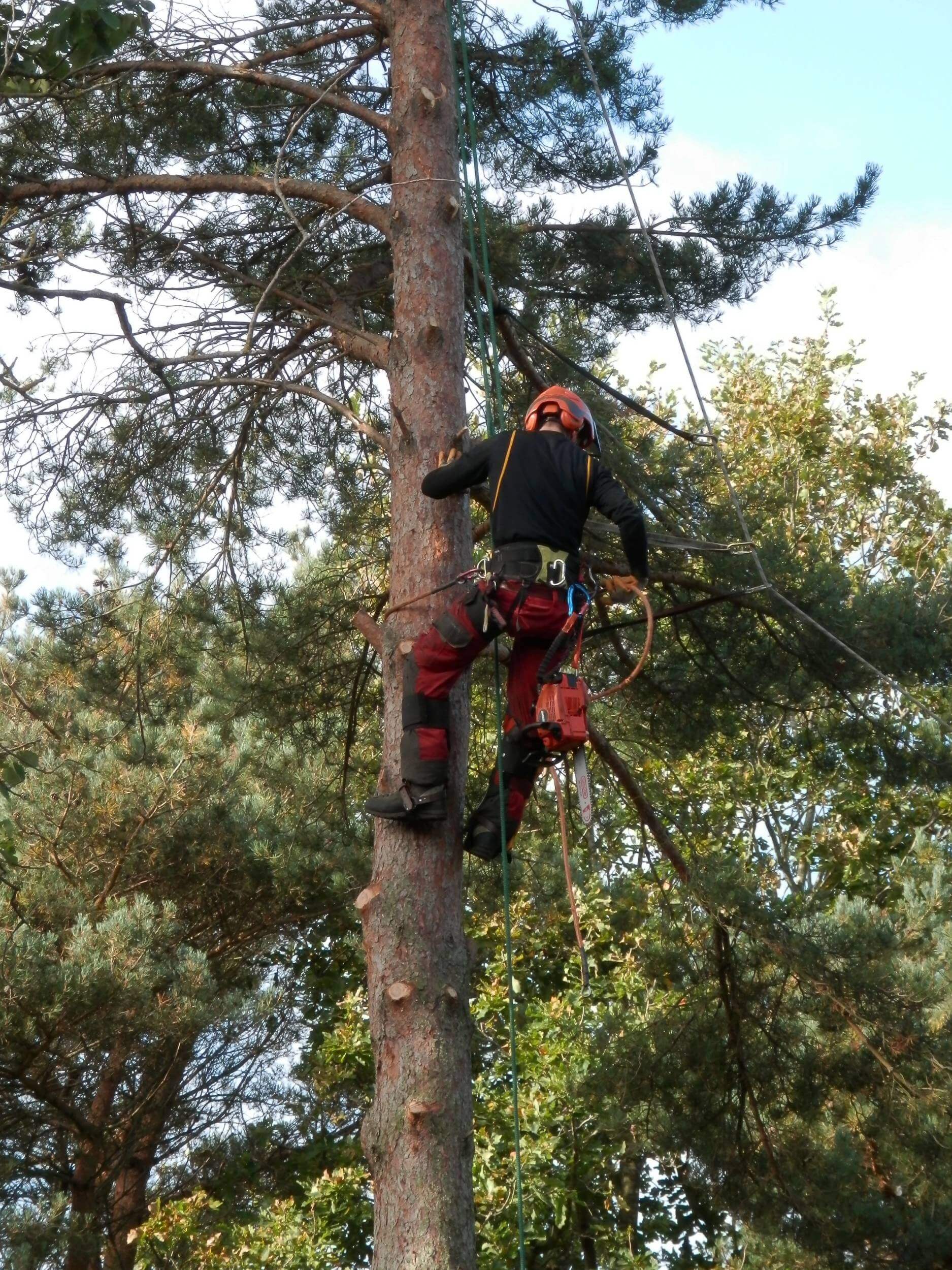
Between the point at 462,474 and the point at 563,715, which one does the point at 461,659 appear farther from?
the point at 462,474

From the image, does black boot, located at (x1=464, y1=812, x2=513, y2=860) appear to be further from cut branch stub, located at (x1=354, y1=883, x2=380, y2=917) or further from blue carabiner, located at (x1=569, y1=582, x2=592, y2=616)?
blue carabiner, located at (x1=569, y1=582, x2=592, y2=616)

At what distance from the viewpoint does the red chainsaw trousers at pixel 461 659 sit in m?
4.47

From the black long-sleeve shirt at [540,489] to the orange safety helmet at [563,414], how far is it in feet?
0.65

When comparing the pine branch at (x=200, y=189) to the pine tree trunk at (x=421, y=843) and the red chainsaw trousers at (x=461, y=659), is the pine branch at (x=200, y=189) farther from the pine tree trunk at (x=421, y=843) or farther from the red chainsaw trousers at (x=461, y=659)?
the red chainsaw trousers at (x=461, y=659)

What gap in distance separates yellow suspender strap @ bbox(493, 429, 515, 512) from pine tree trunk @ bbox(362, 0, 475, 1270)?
27 cm

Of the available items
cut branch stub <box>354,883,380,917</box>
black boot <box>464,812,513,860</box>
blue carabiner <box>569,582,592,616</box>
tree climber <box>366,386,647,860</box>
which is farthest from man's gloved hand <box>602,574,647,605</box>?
cut branch stub <box>354,883,380,917</box>

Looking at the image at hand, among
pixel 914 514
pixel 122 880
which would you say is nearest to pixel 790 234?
pixel 122 880

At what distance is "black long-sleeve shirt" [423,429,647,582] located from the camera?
4.69 meters

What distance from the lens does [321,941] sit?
13.3 metres

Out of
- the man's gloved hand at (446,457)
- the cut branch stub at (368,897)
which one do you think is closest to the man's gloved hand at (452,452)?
the man's gloved hand at (446,457)

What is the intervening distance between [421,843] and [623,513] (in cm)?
122

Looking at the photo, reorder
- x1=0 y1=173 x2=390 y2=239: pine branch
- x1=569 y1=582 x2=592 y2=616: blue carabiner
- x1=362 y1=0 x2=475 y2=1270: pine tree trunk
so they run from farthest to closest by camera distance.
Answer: x1=0 y1=173 x2=390 y2=239: pine branch, x1=569 y1=582 x2=592 y2=616: blue carabiner, x1=362 y1=0 x2=475 y2=1270: pine tree trunk

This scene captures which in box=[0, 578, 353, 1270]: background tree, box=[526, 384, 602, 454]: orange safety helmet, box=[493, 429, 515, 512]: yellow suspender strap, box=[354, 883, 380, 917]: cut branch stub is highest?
box=[0, 578, 353, 1270]: background tree

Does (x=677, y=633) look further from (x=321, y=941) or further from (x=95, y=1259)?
(x=321, y=941)
